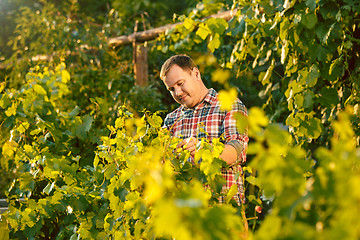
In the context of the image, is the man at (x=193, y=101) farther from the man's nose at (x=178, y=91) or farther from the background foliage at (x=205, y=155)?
the background foliage at (x=205, y=155)

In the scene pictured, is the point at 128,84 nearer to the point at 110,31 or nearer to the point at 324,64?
the point at 110,31

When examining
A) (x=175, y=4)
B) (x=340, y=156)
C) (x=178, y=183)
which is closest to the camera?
(x=340, y=156)

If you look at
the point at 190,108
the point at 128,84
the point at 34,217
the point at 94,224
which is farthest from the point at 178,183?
the point at 128,84

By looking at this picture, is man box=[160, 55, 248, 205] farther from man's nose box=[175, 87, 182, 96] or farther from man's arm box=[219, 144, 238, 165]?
man's arm box=[219, 144, 238, 165]

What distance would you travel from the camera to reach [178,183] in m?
1.27

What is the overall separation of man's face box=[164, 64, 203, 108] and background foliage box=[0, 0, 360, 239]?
0.53ft

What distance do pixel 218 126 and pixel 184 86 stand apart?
9.4 inches

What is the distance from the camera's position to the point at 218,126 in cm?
199

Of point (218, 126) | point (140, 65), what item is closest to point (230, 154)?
point (218, 126)

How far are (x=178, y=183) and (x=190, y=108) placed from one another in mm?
897

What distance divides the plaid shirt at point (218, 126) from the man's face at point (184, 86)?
0.04 metres

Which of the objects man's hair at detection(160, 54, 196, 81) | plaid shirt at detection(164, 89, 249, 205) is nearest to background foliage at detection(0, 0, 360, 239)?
plaid shirt at detection(164, 89, 249, 205)

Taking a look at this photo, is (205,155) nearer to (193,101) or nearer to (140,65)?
(193,101)

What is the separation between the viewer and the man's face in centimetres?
206
